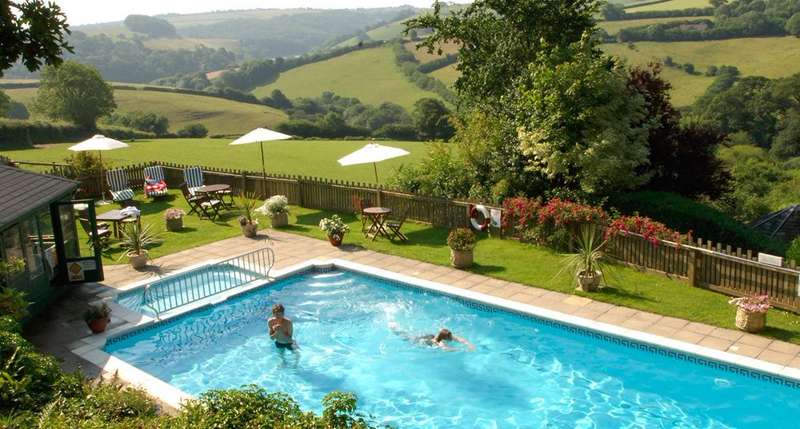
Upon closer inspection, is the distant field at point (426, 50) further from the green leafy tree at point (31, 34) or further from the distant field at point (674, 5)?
the green leafy tree at point (31, 34)

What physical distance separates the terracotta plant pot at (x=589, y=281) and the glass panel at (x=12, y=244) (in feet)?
33.6

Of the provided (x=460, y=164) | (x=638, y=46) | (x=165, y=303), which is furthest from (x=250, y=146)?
(x=638, y=46)

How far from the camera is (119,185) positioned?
877 inches

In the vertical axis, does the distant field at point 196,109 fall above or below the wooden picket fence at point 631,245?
above

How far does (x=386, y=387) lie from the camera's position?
10156mm

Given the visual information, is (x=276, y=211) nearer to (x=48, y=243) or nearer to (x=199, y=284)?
(x=199, y=284)

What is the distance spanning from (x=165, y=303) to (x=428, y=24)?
13.0 metres

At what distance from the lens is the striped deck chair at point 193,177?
872 inches

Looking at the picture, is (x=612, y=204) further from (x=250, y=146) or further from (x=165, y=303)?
(x=250, y=146)

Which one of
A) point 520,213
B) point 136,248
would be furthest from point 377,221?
point 136,248

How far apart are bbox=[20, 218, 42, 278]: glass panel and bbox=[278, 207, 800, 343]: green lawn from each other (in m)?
6.95

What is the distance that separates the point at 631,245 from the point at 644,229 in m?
0.54

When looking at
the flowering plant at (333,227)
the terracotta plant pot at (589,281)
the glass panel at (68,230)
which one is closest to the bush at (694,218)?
the terracotta plant pot at (589,281)

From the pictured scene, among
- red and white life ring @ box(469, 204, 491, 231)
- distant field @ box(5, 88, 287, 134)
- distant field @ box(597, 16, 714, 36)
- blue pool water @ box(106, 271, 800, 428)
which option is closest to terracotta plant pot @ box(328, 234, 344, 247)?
blue pool water @ box(106, 271, 800, 428)
